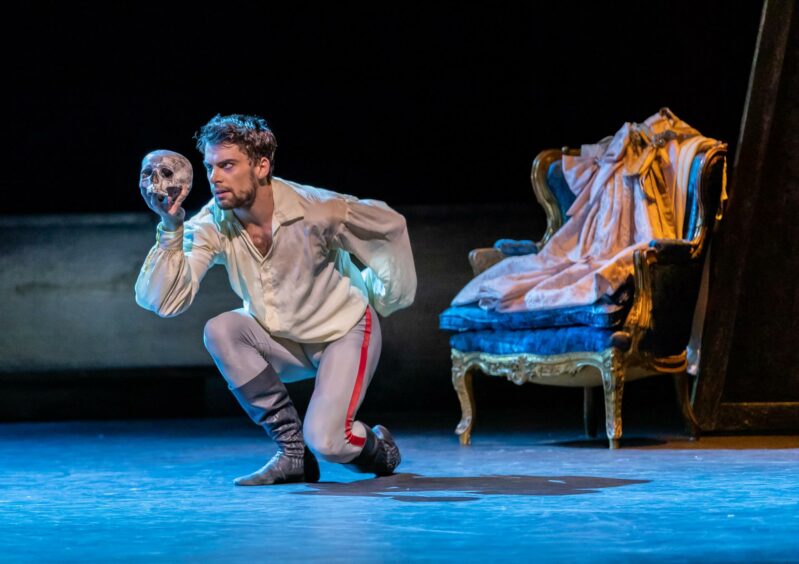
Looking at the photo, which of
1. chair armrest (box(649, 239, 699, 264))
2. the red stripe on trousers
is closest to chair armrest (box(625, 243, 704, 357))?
chair armrest (box(649, 239, 699, 264))

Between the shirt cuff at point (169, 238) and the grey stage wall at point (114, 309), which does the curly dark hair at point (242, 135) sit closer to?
the shirt cuff at point (169, 238)

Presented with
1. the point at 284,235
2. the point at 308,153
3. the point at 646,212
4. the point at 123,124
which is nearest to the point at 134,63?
the point at 123,124

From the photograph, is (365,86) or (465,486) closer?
(465,486)

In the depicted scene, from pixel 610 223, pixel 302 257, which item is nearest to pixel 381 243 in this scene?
pixel 302 257

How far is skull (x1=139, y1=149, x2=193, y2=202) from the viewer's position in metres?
3.13

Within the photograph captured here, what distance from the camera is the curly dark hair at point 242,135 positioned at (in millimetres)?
3373

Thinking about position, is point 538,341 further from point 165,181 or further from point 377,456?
point 165,181

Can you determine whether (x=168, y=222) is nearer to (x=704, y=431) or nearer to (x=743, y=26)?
(x=704, y=431)

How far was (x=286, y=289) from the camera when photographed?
347 cm

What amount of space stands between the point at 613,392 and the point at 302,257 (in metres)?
1.49

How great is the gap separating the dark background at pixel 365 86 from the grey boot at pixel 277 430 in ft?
10.4

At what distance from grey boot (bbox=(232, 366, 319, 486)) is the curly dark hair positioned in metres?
0.58

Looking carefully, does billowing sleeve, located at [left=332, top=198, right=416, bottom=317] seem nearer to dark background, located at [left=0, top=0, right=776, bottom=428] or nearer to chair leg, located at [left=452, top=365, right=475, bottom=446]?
chair leg, located at [left=452, top=365, right=475, bottom=446]

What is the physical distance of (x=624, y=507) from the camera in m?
2.85
